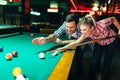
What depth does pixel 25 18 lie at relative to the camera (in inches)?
304

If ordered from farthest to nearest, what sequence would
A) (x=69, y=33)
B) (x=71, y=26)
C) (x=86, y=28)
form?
(x=69, y=33), (x=71, y=26), (x=86, y=28)

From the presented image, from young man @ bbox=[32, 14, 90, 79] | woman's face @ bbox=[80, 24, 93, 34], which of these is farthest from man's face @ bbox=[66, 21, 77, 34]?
woman's face @ bbox=[80, 24, 93, 34]

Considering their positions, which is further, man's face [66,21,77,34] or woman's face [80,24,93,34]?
man's face [66,21,77,34]

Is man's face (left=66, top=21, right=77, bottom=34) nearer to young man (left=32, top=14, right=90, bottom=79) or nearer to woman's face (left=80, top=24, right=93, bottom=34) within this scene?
young man (left=32, top=14, right=90, bottom=79)

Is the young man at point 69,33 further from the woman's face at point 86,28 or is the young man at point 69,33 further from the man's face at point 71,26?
the woman's face at point 86,28

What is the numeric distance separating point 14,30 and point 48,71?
3549 mm

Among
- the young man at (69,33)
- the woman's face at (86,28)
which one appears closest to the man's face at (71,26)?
the young man at (69,33)

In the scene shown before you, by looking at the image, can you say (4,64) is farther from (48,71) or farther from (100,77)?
(100,77)

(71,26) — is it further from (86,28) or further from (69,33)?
(86,28)

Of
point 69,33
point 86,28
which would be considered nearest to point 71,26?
point 69,33

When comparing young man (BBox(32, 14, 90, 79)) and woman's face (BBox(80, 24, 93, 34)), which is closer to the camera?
woman's face (BBox(80, 24, 93, 34))

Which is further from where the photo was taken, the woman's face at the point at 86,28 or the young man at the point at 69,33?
the young man at the point at 69,33

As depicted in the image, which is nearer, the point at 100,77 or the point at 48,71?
the point at 48,71

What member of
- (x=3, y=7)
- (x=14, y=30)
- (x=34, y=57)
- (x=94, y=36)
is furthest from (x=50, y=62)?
(x=3, y=7)
